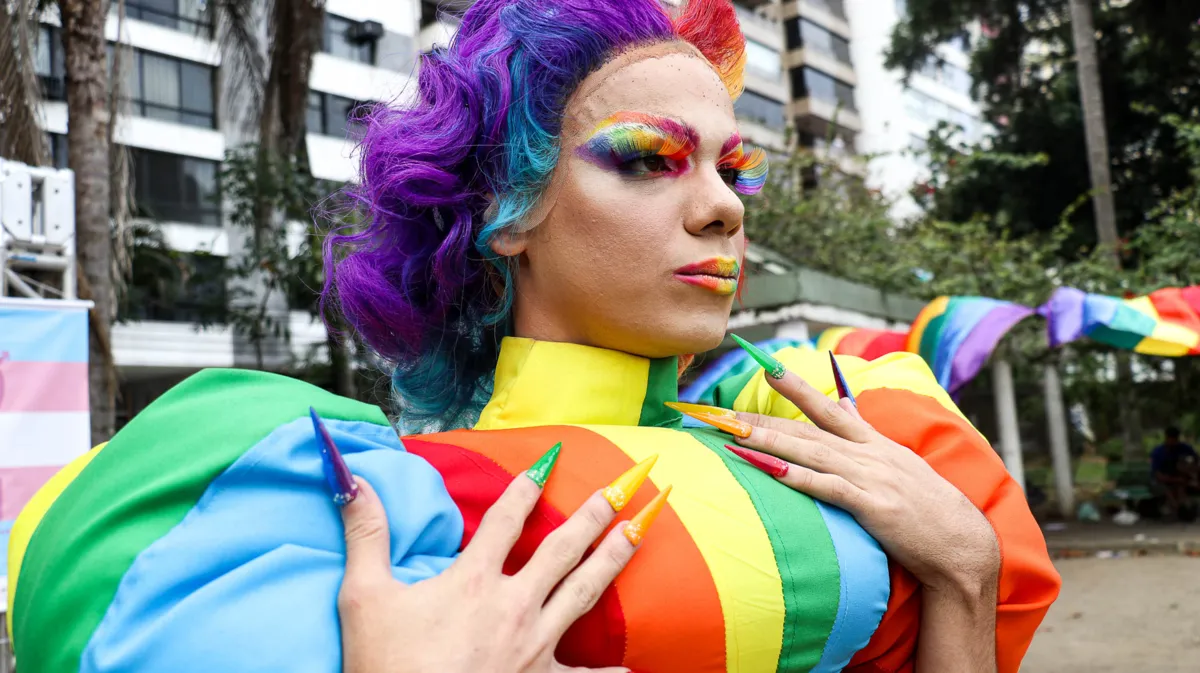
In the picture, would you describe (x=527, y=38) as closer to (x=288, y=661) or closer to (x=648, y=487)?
(x=648, y=487)

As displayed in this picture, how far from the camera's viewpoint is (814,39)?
Result: 30125mm

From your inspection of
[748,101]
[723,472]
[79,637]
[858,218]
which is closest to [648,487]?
[723,472]

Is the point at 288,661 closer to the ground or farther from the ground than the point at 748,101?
closer to the ground

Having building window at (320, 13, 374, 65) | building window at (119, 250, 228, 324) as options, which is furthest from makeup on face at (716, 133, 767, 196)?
building window at (320, 13, 374, 65)

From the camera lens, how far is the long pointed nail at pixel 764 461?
136 cm

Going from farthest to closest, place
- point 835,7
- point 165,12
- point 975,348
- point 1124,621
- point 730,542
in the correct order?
point 835,7 < point 165,12 < point 1124,621 < point 975,348 < point 730,542

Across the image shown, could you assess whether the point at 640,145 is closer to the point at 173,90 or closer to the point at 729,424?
Answer: the point at 729,424

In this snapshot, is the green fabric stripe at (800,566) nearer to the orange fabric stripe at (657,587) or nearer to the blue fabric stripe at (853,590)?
the blue fabric stripe at (853,590)

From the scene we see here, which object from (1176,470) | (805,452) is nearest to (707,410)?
(805,452)

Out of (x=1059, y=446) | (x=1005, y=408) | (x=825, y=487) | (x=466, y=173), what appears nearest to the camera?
(x=825, y=487)

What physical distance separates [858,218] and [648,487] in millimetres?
10422

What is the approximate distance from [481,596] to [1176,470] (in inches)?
489

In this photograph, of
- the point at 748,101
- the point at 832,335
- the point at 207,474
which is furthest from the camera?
the point at 748,101

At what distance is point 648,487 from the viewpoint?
1.27m
